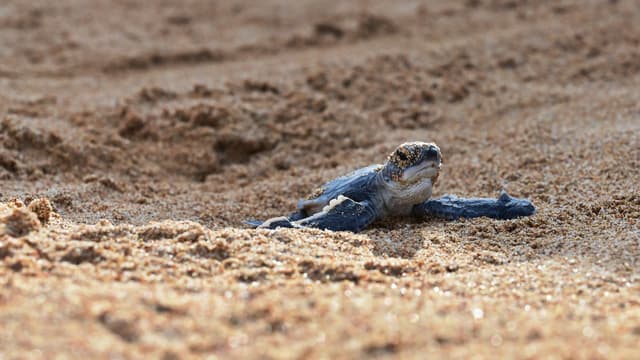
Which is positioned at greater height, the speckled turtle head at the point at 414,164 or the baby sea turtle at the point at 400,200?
the speckled turtle head at the point at 414,164

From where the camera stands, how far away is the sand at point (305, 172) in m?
2.05

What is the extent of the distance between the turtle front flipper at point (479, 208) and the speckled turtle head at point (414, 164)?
0.50 feet

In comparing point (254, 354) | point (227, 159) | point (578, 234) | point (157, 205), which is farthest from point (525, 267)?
point (227, 159)

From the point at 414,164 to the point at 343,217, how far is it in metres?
0.45

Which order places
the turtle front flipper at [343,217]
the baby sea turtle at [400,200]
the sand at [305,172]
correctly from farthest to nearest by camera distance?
the baby sea turtle at [400,200] < the turtle front flipper at [343,217] < the sand at [305,172]

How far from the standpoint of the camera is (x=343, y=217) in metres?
3.37

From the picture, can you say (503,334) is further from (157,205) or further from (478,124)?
(478,124)

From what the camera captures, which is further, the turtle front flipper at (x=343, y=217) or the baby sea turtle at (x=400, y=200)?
the baby sea turtle at (x=400, y=200)

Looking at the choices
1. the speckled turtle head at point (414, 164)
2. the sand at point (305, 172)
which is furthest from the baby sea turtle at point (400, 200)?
the sand at point (305, 172)

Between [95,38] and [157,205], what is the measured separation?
4.40m

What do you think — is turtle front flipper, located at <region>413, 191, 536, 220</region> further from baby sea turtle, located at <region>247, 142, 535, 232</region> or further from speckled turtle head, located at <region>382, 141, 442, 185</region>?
speckled turtle head, located at <region>382, 141, 442, 185</region>

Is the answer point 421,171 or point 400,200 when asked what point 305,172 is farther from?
point 421,171

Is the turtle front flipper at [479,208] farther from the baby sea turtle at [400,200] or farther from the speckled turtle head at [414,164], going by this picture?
the speckled turtle head at [414,164]

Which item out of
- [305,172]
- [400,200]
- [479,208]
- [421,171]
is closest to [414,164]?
[421,171]
